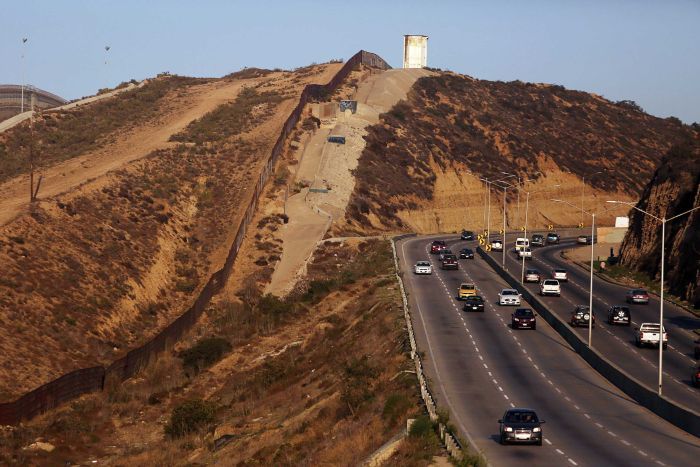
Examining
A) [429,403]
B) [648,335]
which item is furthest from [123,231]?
[429,403]

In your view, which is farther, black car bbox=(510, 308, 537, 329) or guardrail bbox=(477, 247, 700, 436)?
black car bbox=(510, 308, 537, 329)

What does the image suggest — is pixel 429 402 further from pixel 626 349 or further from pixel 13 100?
pixel 13 100

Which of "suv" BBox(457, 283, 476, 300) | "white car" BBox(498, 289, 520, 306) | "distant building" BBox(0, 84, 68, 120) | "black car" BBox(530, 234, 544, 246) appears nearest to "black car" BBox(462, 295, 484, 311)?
"white car" BBox(498, 289, 520, 306)

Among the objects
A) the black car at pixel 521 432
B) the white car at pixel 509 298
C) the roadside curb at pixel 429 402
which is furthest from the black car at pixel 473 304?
the black car at pixel 521 432

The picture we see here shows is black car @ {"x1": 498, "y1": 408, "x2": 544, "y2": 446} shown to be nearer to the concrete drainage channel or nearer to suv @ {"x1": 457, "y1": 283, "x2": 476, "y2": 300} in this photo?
the concrete drainage channel

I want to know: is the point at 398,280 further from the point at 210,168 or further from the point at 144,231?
the point at 210,168

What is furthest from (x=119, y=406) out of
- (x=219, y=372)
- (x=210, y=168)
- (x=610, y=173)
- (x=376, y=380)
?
(x=610, y=173)
